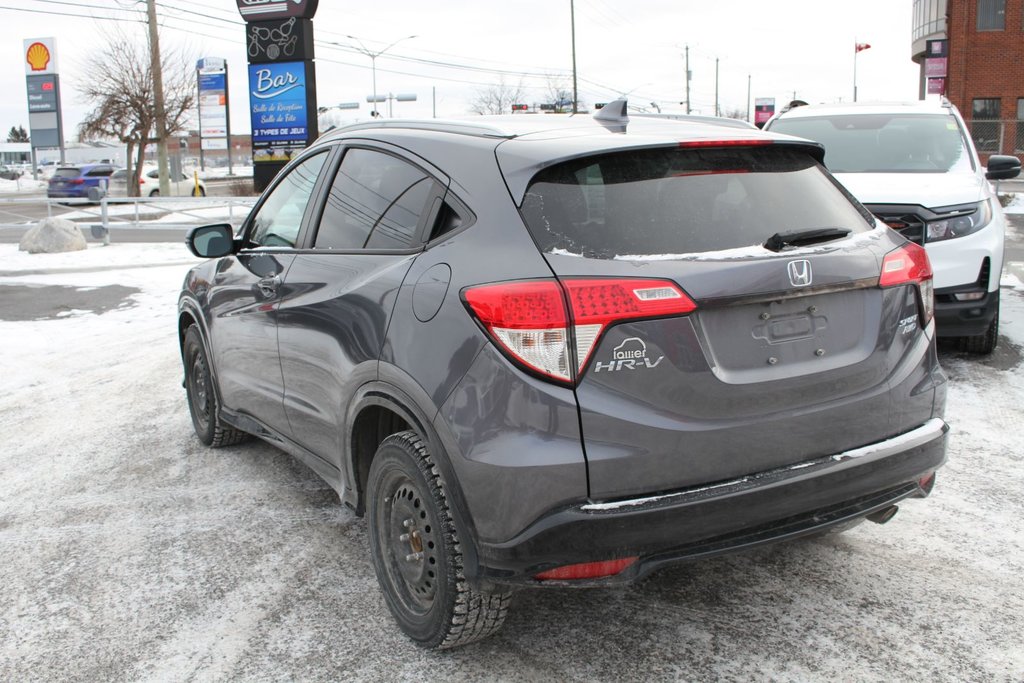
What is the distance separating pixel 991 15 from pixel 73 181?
130 ft

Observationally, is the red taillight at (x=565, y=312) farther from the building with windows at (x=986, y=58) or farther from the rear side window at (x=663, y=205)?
the building with windows at (x=986, y=58)

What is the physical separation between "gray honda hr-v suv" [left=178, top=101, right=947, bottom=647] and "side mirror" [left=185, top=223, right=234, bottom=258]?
1358 millimetres

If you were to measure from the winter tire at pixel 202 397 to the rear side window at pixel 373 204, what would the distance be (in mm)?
1757

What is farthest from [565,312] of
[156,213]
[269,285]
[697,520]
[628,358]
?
[156,213]

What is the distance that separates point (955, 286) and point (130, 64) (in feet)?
130

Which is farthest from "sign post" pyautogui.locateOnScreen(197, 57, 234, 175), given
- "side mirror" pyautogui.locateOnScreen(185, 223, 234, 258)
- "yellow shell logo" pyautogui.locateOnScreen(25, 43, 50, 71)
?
"side mirror" pyautogui.locateOnScreen(185, 223, 234, 258)

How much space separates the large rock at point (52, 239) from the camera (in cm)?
1702

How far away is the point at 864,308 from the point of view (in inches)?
116

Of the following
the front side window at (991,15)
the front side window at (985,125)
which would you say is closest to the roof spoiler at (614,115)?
the front side window at (985,125)

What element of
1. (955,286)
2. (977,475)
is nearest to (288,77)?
(955,286)

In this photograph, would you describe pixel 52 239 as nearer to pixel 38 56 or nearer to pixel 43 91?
pixel 38 56

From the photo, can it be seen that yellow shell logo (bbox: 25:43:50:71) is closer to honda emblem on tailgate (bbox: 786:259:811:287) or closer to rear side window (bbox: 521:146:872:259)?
rear side window (bbox: 521:146:872:259)

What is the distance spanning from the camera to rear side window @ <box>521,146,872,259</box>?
2.74 m

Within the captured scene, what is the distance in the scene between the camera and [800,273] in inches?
110
